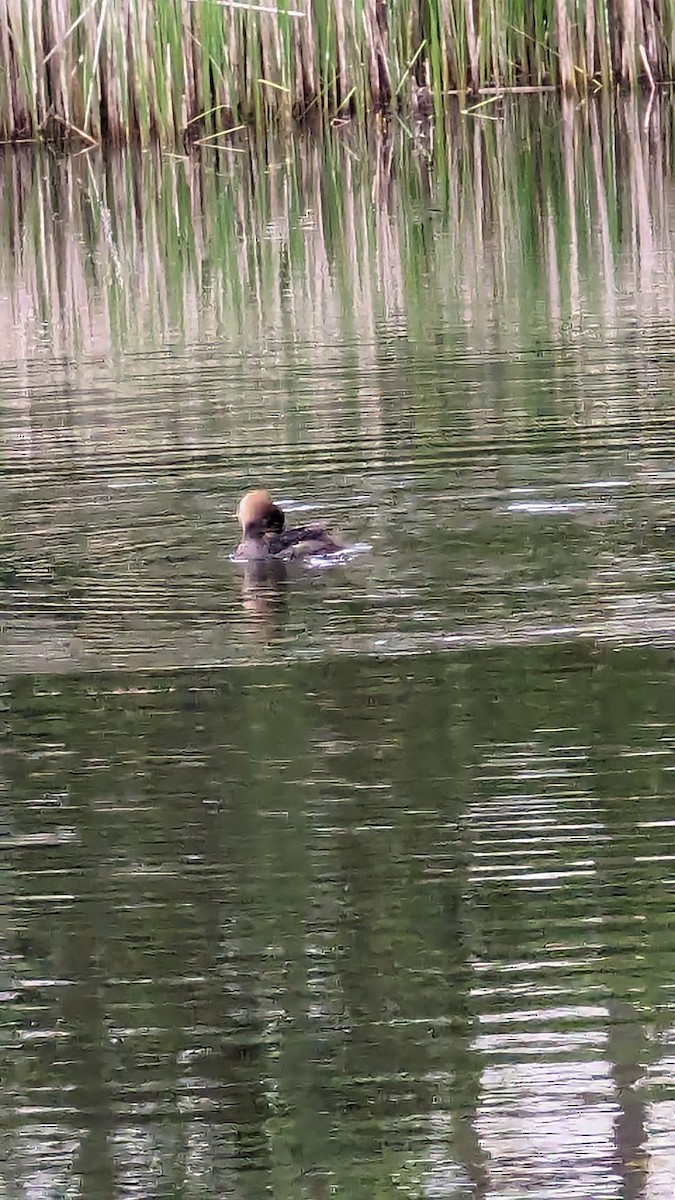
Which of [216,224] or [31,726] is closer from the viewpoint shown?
[31,726]

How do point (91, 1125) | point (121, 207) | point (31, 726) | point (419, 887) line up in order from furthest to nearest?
1. point (121, 207)
2. point (31, 726)
3. point (419, 887)
4. point (91, 1125)

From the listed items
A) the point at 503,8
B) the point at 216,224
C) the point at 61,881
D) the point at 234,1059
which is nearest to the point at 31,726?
the point at 61,881

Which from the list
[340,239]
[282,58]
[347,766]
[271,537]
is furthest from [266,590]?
[282,58]

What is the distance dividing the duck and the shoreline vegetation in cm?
1170

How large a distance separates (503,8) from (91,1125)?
1712cm

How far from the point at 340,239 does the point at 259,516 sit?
7908 millimetres

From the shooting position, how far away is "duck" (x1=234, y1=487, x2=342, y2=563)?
7.02 m

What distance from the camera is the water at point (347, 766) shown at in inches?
148

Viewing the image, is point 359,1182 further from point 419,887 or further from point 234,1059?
point 419,887

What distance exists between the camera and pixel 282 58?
1959cm

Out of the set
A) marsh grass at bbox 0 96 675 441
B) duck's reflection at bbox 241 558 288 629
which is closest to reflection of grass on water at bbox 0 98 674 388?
marsh grass at bbox 0 96 675 441

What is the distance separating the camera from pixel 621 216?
14.7 metres

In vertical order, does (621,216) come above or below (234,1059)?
above

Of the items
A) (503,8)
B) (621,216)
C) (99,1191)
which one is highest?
(503,8)
